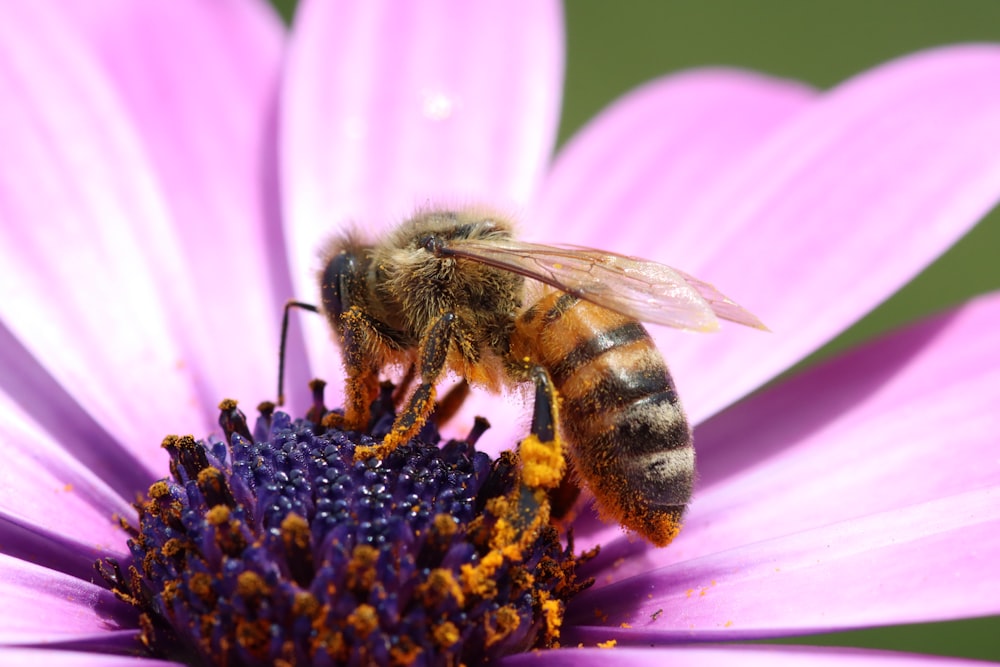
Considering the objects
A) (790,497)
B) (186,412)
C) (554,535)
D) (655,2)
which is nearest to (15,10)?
(186,412)

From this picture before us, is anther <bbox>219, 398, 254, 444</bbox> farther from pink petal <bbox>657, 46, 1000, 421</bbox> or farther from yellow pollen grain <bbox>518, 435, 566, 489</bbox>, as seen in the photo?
pink petal <bbox>657, 46, 1000, 421</bbox>

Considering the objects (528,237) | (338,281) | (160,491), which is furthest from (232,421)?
(528,237)

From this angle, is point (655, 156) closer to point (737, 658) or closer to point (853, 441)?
point (853, 441)

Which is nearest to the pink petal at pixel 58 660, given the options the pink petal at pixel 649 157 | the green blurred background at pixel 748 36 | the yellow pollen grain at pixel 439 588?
the yellow pollen grain at pixel 439 588

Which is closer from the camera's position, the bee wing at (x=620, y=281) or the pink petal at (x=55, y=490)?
the bee wing at (x=620, y=281)

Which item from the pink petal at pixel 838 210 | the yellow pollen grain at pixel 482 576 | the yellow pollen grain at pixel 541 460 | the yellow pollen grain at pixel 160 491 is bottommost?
the yellow pollen grain at pixel 482 576

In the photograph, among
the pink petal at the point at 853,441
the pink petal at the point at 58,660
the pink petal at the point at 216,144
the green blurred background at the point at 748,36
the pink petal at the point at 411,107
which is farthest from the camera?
the green blurred background at the point at 748,36

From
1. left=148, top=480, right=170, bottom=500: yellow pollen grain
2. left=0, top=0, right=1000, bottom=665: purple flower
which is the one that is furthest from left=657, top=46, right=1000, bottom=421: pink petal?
left=148, top=480, right=170, bottom=500: yellow pollen grain

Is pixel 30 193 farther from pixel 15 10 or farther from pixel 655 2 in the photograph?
pixel 655 2

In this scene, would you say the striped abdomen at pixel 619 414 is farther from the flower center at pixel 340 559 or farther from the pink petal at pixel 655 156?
the pink petal at pixel 655 156
